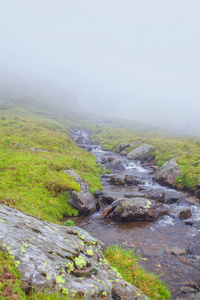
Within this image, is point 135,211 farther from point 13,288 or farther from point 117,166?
point 117,166

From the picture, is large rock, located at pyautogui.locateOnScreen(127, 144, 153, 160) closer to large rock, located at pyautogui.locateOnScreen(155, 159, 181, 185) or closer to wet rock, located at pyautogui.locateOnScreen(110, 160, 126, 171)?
wet rock, located at pyautogui.locateOnScreen(110, 160, 126, 171)

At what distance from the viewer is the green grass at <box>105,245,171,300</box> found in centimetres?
780

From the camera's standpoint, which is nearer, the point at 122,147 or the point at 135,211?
the point at 135,211

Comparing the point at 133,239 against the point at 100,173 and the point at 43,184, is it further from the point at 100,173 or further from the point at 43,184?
the point at 100,173

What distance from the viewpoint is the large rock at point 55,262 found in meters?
4.83

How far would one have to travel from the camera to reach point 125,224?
14633mm

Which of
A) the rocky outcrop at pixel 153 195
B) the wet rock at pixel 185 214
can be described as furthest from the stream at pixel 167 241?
the rocky outcrop at pixel 153 195

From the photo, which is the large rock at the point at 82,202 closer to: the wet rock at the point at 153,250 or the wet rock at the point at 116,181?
the wet rock at the point at 153,250

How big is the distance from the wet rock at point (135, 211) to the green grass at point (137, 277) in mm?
5858

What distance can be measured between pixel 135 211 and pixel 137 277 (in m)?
7.29

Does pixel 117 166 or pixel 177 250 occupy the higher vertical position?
pixel 117 166

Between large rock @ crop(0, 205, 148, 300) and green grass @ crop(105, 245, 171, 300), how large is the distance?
1.39m

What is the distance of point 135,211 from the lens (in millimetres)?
15367

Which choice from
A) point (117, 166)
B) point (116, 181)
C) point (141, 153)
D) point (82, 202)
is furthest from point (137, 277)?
point (141, 153)
